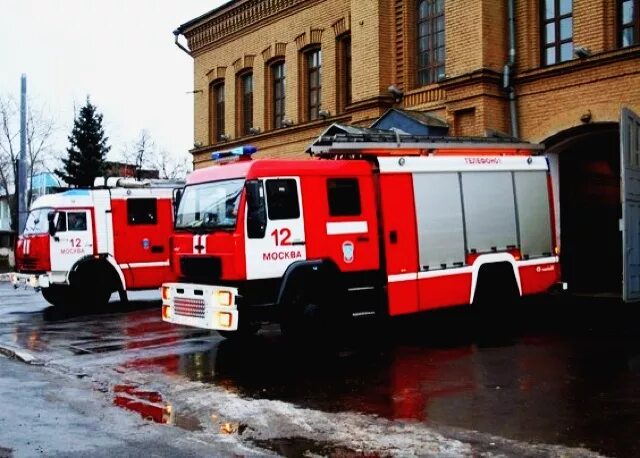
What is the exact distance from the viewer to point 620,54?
1452 cm

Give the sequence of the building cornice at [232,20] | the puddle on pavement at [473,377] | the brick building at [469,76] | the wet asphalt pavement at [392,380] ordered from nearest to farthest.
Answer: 1. the wet asphalt pavement at [392,380]
2. the puddle on pavement at [473,377]
3. the brick building at [469,76]
4. the building cornice at [232,20]

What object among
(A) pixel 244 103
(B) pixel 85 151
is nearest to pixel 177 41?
(A) pixel 244 103

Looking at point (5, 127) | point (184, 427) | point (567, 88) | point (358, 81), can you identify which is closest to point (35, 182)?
point (5, 127)

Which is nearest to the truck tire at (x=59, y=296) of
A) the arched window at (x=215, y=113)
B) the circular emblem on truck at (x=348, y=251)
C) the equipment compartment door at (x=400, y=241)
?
the arched window at (x=215, y=113)

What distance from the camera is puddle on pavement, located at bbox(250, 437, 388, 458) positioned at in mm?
6223

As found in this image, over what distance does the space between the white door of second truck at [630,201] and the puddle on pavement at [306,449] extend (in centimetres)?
846

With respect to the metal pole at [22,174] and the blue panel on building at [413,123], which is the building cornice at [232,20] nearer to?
the blue panel on building at [413,123]

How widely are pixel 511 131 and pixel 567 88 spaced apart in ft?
5.19

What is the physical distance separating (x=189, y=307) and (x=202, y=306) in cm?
32

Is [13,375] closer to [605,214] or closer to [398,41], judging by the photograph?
[398,41]

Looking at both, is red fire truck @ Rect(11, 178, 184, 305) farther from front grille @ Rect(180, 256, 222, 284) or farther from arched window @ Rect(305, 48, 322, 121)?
front grille @ Rect(180, 256, 222, 284)

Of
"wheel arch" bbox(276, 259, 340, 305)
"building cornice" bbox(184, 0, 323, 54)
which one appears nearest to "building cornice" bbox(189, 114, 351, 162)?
"building cornice" bbox(184, 0, 323, 54)

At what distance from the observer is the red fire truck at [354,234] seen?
11.2 meters

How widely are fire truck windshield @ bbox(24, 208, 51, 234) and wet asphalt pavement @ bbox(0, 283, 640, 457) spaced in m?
4.04
